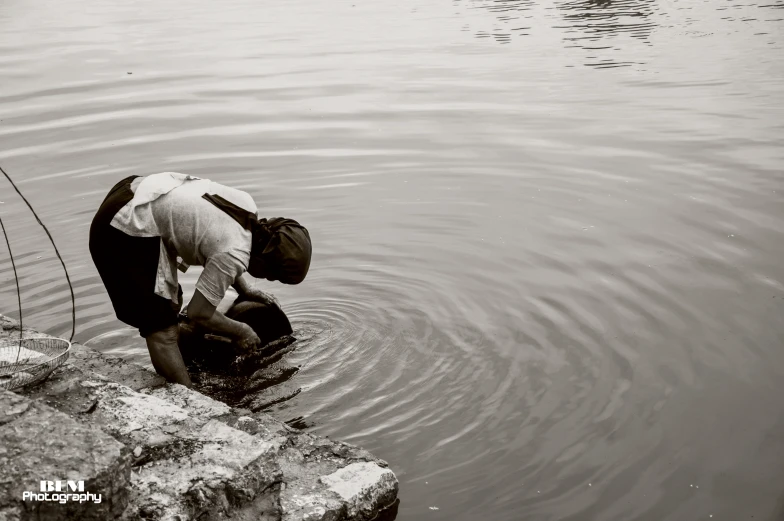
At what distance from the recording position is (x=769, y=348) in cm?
566

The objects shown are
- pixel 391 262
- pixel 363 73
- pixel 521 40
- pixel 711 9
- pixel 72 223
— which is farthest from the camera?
pixel 711 9

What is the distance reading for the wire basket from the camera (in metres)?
3.96

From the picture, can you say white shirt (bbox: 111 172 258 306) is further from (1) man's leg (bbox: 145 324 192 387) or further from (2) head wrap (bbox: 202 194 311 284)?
(1) man's leg (bbox: 145 324 192 387)

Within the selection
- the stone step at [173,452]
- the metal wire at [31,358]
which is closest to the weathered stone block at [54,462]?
the stone step at [173,452]

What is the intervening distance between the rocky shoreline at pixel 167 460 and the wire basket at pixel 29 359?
0.05 m

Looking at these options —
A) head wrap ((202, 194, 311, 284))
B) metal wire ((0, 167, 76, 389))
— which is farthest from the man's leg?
head wrap ((202, 194, 311, 284))

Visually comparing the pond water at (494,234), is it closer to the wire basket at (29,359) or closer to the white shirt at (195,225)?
the wire basket at (29,359)

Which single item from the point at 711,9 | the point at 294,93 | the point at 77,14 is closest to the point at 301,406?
the point at 294,93

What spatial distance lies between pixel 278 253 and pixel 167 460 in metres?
1.13

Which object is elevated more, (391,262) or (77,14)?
(77,14)

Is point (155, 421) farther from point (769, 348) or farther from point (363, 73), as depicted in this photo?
point (363, 73)

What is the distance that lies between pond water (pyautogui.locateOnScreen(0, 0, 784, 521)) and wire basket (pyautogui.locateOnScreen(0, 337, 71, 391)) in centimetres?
105

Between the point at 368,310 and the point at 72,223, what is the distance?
3.35 m

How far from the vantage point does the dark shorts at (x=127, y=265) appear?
436cm
